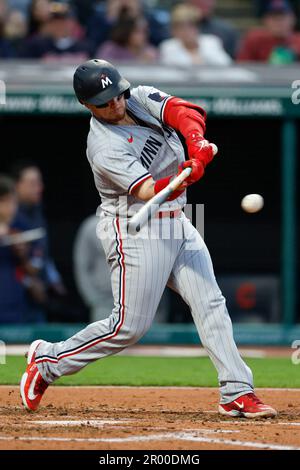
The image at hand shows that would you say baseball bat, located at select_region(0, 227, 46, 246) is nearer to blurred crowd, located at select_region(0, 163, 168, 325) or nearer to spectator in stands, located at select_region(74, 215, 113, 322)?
blurred crowd, located at select_region(0, 163, 168, 325)

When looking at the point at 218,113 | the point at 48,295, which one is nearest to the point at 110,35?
the point at 218,113

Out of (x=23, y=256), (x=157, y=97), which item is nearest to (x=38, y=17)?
(x=23, y=256)

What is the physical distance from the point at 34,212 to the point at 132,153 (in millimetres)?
5138

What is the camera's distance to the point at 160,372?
7703 millimetres

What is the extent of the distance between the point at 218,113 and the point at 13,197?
2111 millimetres

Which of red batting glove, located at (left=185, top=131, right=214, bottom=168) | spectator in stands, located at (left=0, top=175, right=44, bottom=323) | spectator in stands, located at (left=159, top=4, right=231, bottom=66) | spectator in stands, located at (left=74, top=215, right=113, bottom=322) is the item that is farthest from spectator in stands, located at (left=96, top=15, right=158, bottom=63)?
red batting glove, located at (left=185, top=131, right=214, bottom=168)

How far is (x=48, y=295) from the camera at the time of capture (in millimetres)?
10336

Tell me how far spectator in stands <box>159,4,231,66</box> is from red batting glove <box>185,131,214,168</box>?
5769 mm

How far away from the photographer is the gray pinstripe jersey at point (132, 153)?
4938mm

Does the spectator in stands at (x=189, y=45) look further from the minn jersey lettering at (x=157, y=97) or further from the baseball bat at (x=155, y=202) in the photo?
the baseball bat at (x=155, y=202)

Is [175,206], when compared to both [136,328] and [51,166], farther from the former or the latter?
[51,166]

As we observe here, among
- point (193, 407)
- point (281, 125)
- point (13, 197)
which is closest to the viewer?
point (193, 407)

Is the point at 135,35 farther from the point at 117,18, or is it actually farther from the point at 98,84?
the point at 98,84

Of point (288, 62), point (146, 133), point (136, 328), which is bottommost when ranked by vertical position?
point (136, 328)
